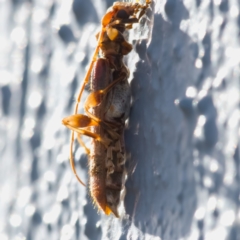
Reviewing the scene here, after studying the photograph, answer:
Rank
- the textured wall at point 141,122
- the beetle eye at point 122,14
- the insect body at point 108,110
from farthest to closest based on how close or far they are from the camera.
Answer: the beetle eye at point 122,14 < the insect body at point 108,110 < the textured wall at point 141,122

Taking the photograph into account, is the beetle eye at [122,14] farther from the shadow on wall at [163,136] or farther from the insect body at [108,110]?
the shadow on wall at [163,136]

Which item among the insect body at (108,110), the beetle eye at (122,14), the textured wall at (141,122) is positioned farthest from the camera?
the beetle eye at (122,14)

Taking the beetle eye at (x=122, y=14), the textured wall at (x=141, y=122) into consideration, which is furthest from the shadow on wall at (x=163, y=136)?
the beetle eye at (x=122, y=14)

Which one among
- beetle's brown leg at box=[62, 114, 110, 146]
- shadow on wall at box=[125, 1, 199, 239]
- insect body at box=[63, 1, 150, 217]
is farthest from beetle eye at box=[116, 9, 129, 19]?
beetle's brown leg at box=[62, 114, 110, 146]

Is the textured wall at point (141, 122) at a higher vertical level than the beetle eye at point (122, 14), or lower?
lower

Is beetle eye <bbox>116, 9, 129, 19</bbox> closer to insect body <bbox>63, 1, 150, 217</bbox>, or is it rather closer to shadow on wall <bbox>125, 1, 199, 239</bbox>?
insect body <bbox>63, 1, 150, 217</bbox>

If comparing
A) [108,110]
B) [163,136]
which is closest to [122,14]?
[108,110]

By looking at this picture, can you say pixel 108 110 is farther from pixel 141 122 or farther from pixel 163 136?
pixel 163 136

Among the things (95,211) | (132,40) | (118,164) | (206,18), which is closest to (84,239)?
(95,211)

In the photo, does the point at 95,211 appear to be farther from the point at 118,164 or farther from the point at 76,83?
the point at 76,83
